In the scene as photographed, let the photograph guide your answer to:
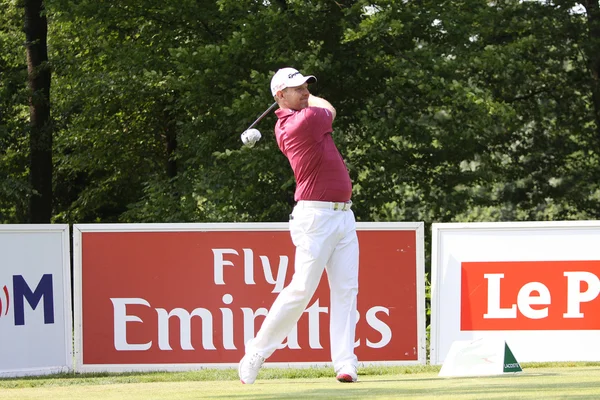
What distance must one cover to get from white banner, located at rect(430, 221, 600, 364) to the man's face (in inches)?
105

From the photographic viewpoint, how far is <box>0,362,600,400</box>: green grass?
5238 millimetres

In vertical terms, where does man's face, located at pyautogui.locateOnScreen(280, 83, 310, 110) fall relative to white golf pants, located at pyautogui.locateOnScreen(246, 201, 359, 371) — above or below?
above

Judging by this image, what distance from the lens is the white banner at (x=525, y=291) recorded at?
846cm

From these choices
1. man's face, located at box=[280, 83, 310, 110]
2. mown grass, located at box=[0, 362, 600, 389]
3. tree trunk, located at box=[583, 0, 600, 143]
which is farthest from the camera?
tree trunk, located at box=[583, 0, 600, 143]

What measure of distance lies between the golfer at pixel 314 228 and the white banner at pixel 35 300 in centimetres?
266

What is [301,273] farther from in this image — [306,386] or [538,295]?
[538,295]

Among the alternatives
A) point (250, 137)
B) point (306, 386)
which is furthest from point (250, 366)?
point (250, 137)

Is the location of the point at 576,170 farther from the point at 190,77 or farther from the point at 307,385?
the point at 307,385

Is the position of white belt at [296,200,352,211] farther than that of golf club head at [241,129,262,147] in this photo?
No

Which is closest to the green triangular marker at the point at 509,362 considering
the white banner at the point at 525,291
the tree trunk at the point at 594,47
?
the white banner at the point at 525,291

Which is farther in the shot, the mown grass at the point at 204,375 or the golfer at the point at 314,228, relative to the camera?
the mown grass at the point at 204,375

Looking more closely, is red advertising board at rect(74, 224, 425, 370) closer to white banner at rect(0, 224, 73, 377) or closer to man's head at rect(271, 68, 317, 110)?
white banner at rect(0, 224, 73, 377)

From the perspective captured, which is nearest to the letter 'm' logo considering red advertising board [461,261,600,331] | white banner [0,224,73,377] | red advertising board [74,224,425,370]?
white banner [0,224,73,377]

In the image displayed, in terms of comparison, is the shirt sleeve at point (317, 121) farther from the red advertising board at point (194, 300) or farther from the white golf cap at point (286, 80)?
the red advertising board at point (194, 300)
